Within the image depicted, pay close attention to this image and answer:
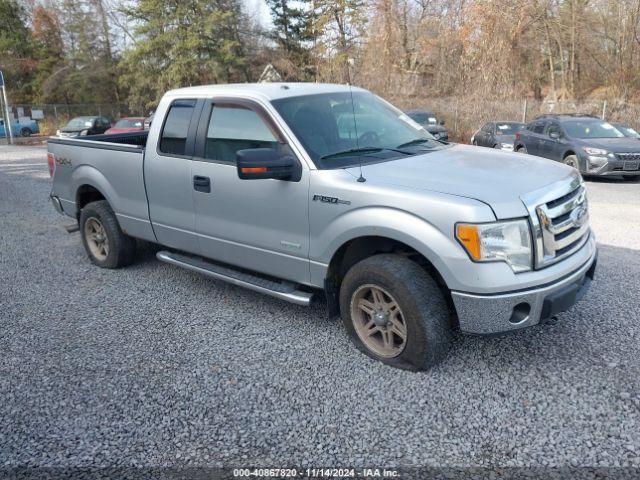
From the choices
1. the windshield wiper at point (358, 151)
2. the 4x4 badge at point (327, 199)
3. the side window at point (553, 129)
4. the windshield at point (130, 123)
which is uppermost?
the windshield at point (130, 123)

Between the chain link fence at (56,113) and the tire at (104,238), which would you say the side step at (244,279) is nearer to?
the tire at (104,238)

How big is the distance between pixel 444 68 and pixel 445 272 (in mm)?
28142

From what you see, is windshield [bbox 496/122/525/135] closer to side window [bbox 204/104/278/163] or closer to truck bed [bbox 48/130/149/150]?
truck bed [bbox 48/130/149/150]

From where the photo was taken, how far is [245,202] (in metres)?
4.31

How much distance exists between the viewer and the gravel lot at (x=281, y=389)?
293 cm

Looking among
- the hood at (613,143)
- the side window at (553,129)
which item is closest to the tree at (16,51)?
the side window at (553,129)

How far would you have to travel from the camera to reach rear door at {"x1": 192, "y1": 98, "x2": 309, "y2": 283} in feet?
13.3

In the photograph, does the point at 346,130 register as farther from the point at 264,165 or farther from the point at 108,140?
the point at 108,140

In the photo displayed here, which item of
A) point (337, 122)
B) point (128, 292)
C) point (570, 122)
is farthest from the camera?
point (570, 122)

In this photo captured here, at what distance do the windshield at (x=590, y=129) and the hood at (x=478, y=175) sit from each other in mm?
10103

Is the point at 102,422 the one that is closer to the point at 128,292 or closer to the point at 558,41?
the point at 128,292

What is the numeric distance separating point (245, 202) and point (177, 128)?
1.16 meters

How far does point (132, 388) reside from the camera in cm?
358

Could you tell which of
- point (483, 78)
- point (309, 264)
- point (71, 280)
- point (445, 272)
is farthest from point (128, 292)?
point (483, 78)
